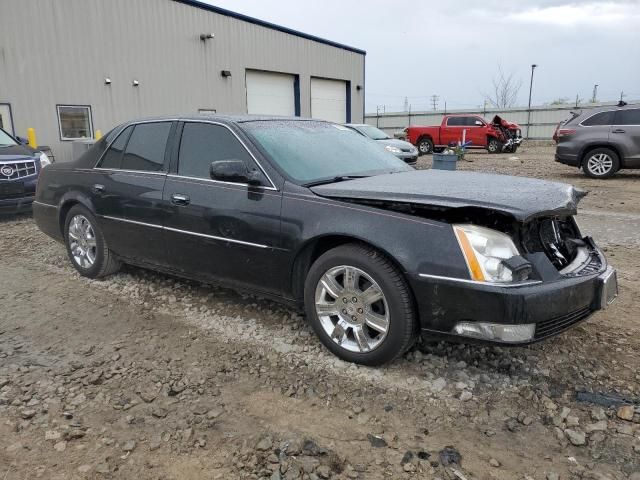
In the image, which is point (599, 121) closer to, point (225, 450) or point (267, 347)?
point (267, 347)

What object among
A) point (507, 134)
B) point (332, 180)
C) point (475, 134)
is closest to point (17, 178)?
point (332, 180)

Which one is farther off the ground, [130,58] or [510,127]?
[130,58]

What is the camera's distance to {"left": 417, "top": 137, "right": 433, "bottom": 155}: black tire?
2284 centimetres

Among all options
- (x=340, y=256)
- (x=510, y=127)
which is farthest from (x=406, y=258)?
(x=510, y=127)

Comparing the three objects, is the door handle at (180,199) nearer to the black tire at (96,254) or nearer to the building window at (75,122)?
the black tire at (96,254)

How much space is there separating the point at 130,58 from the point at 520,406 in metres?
15.5

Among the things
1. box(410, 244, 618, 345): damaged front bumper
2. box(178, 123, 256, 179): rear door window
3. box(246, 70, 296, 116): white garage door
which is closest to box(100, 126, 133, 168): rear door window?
box(178, 123, 256, 179): rear door window

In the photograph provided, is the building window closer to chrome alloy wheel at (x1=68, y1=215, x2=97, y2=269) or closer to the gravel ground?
chrome alloy wheel at (x1=68, y1=215, x2=97, y2=269)

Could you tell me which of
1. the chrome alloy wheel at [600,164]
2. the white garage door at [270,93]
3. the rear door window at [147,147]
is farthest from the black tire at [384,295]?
the white garage door at [270,93]

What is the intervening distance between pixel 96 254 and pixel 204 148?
1684mm

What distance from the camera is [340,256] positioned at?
3023mm

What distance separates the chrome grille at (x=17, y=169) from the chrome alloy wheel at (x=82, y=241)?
3.51 meters

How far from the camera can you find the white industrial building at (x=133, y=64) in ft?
42.2

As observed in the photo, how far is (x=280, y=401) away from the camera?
2.82 meters
